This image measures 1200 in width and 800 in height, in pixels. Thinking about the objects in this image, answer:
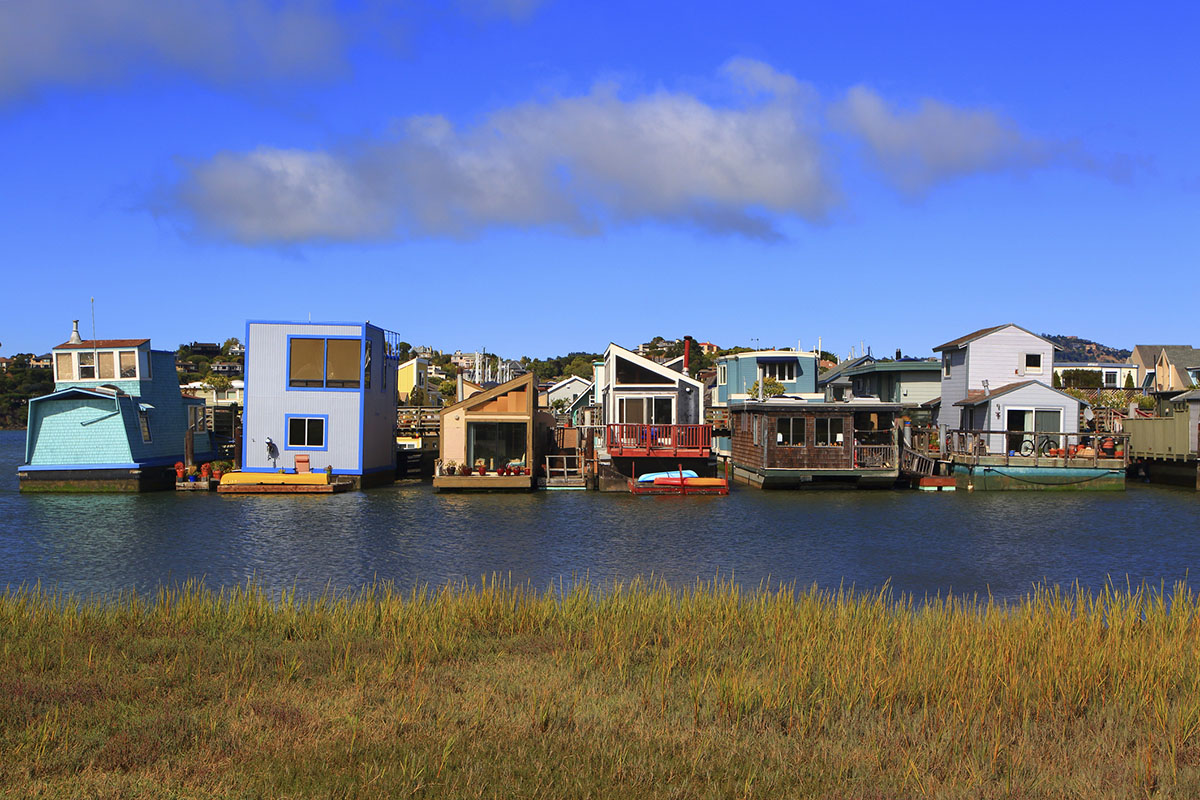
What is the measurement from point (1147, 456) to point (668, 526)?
3153 cm

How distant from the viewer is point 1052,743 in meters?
9.52

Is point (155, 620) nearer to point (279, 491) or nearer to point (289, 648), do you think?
point (289, 648)

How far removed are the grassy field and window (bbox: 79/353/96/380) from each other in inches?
1336

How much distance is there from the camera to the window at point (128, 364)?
45.9 metres

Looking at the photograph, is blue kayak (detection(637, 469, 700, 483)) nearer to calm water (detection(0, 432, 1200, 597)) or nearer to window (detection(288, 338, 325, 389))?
calm water (detection(0, 432, 1200, 597))

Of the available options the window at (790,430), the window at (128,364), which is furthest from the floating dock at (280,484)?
the window at (790,430)

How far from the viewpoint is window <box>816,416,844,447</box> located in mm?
46219

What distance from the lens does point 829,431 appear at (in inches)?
1825

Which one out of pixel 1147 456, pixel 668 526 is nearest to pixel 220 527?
pixel 668 526

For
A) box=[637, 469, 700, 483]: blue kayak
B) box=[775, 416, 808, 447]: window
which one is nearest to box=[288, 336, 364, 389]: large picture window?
box=[637, 469, 700, 483]: blue kayak

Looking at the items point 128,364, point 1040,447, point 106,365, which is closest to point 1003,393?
point 1040,447

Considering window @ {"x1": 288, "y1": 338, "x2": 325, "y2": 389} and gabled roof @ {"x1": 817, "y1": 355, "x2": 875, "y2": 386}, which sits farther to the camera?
gabled roof @ {"x1": 817, "y1": 355, "x2": 875, "y2": 386}

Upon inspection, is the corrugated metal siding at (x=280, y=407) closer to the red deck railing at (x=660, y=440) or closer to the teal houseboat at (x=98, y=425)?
the teal houseboat at (x=98, y=425)

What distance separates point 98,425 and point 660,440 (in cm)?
2530
